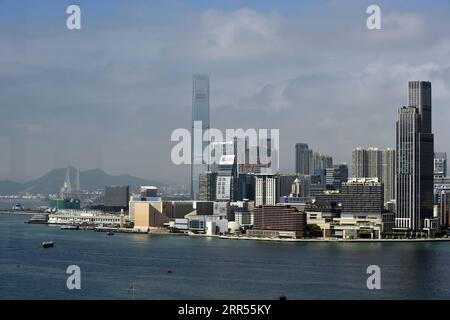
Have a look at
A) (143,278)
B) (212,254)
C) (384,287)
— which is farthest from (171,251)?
(384,287)

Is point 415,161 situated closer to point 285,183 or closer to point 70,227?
point 285,183

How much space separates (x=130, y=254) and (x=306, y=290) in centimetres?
585

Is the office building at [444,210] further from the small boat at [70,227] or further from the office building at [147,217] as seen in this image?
the small boat at [70,227]

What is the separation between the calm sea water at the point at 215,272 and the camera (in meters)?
7.64

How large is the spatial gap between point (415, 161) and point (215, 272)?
16.1m

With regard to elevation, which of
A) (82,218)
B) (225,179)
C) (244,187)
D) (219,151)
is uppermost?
(219,151)

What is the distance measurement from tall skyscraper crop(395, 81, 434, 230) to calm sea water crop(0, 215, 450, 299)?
8297mm

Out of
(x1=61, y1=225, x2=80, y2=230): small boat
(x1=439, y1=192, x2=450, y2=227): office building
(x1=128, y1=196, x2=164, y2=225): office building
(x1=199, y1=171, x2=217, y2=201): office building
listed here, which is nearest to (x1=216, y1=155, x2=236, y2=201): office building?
(x1=199, y1=171, x2=217, y2=201): office building

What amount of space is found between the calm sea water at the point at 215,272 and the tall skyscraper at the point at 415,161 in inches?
327

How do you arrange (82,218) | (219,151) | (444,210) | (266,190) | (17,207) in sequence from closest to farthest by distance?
(444,210)
(266,190)
(82,218)
(219,151)
(17,207)

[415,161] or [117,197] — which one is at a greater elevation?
[415,161]

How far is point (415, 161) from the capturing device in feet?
80.9

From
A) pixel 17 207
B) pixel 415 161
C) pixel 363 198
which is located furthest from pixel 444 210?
pixel 17 207

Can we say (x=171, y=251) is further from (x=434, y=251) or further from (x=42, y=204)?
(x=42, y=204)
